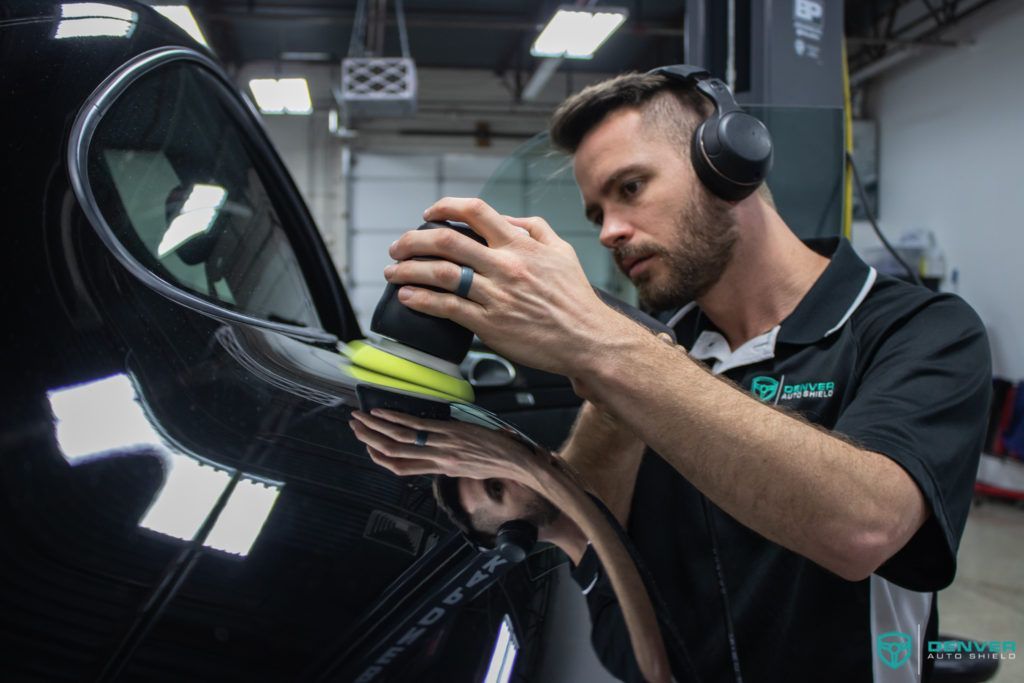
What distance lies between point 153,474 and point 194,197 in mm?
709

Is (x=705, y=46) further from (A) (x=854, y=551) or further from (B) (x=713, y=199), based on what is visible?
(A) (x=854, y=551)

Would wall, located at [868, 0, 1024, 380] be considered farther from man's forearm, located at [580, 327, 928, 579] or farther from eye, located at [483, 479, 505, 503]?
eye, located at [483, 479, 505, 503]

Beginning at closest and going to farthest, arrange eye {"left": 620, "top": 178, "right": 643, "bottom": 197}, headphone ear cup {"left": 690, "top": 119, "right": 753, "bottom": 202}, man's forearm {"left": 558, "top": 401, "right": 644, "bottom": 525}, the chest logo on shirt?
1. man's forearm {"left": 558, "top": 401, "right": 644, "bottom": 525}
2. the chest logo on shirt
3. headphone ear cup {"left": 690, "top": 119, "right": 753, "bottom": 202}
4. eye {"left": 620, "top": 178, "right": 643, "bottom": 197}

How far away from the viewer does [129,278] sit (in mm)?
641

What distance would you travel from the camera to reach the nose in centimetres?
145

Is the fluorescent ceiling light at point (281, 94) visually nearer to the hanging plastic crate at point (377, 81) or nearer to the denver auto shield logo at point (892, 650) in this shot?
the hanging plastic crate at point (377, 81)

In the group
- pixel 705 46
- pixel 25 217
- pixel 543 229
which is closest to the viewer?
pixel 25 217

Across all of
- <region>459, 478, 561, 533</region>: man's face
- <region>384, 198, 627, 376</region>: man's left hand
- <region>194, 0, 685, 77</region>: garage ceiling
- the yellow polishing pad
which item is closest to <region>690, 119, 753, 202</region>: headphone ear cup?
<region>384, 198, 627, 376</region>: man's left hand

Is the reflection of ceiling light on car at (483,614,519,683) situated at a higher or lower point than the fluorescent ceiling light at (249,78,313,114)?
lower

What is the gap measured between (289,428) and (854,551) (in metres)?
0.65

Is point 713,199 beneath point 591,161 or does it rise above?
beneath

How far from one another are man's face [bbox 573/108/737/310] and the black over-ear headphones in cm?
6

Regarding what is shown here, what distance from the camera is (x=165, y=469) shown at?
1.58 ft

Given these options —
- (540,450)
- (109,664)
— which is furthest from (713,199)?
(109,664)
